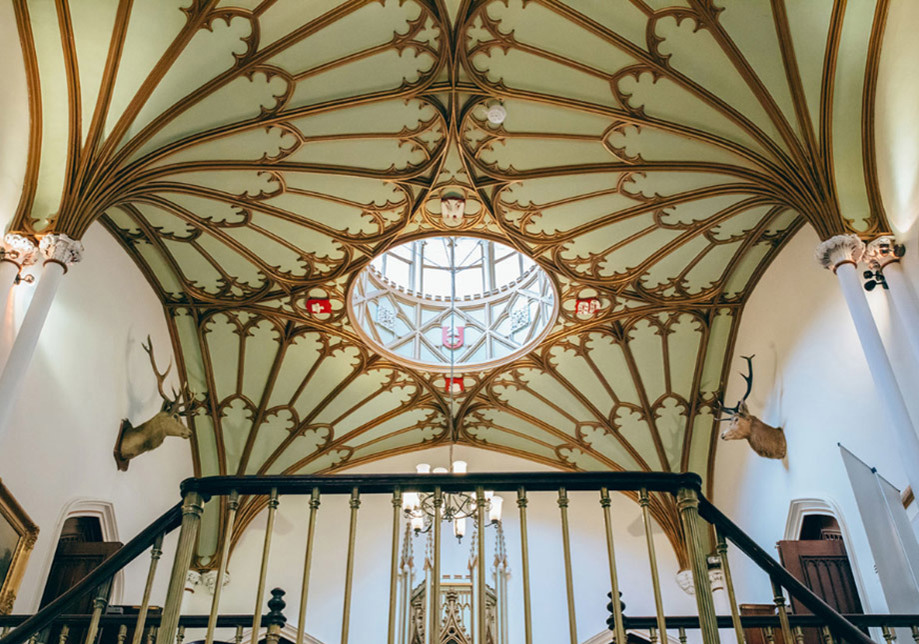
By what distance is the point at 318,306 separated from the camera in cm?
1138

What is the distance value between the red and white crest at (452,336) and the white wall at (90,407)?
413 cm

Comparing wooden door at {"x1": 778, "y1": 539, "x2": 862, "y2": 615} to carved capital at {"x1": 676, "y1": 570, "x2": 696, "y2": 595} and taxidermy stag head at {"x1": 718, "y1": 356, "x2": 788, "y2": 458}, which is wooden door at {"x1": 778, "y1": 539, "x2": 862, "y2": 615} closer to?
taxidermy stag head at {"x1": 718, "y1": 356, "x2": 788, "y2": 458}

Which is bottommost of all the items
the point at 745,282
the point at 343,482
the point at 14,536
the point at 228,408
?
the point at 343,482

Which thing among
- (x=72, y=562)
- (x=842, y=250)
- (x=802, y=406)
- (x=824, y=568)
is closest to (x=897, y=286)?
(x=842, y=250)

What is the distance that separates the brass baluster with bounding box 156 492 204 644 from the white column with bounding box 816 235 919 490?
5136 mm

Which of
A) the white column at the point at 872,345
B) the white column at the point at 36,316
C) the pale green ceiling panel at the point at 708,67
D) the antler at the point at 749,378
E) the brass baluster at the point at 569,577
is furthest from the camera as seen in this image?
the antler at the point at 749,378

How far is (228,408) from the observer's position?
40.2 ft

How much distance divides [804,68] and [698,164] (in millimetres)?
1511

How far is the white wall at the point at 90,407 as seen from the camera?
311 inches

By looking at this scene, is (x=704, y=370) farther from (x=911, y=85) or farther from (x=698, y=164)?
(x=911, y=85)

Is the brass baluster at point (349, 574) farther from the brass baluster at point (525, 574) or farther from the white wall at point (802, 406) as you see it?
the white wall at point (802, 406)

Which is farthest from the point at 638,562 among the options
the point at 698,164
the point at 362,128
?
the point at 362,128

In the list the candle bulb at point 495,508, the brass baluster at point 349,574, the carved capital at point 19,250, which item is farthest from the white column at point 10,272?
the candle bulb at point 495,508

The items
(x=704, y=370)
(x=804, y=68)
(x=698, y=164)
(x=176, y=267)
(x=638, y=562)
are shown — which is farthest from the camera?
(x=638, y=562)
